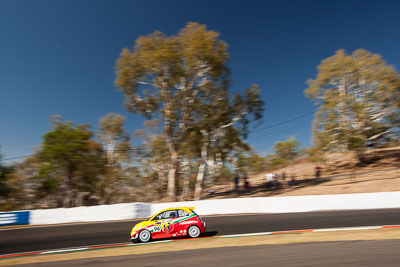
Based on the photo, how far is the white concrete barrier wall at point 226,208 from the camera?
51.5ft

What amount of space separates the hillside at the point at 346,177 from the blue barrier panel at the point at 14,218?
19.8 metres

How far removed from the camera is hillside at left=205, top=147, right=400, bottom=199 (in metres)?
23.1

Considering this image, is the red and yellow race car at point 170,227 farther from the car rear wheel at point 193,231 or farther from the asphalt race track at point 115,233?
the asphalt race track at point 115,233

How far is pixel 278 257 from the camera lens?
6445 mm

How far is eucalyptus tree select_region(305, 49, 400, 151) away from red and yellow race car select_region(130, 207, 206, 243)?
24123 millimetres

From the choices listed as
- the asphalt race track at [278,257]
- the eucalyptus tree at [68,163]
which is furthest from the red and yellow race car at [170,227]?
the eucalyptus tree at [68,163]

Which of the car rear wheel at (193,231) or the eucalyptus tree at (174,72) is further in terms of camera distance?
the eucalyptus tree at (174,72)

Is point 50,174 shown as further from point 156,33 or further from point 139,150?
point 156,33

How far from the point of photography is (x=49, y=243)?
1082cm

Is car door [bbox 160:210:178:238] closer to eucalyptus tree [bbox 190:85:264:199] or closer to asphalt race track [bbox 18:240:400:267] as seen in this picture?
asphalt race track [bbox 18:240:400:267]

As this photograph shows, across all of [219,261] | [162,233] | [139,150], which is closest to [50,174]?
[139,150]

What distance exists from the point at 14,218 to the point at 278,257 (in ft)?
60.2

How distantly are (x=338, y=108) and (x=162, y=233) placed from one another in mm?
27361

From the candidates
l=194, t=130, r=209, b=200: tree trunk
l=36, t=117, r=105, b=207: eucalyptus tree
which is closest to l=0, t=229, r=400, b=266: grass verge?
l=194, t=130, r=209, b=200: tree trunk
